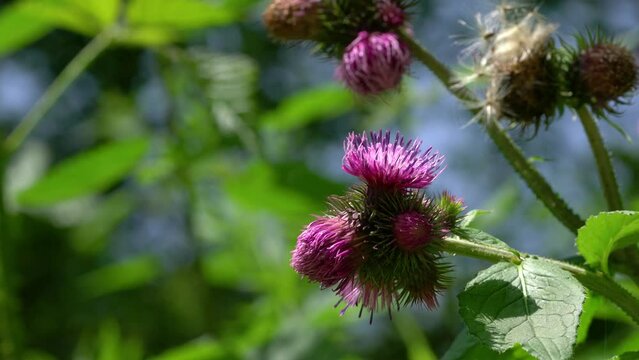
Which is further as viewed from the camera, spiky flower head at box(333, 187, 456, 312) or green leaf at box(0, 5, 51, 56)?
green leaf at box(0, 5, 51, 56)

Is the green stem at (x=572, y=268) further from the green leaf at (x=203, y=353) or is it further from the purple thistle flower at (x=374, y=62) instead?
the green leaf at (x=203, y=353)

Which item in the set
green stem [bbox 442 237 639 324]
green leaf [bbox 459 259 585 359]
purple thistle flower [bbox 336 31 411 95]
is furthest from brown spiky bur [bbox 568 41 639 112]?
green leaf [bbox 459 259 585 359]

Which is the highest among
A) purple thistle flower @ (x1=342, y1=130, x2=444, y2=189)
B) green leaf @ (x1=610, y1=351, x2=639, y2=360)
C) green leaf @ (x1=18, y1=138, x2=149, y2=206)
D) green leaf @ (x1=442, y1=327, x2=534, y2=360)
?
purple thistle flower @ (x1=342, y1=130, x2=444, y2=189)

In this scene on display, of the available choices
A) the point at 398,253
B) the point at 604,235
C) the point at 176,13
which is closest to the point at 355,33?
the point at 398,253

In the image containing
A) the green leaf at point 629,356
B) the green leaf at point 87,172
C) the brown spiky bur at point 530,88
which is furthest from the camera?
the green leaf at point 87,172

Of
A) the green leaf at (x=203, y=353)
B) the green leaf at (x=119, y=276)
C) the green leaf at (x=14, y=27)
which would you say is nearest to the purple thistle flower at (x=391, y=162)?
the green leaf at (x=203, y=353)

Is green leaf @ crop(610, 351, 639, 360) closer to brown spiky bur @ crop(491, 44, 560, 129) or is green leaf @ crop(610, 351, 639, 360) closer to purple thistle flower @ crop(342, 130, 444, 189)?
purple thistle flower @ crop(342, 130, 444, 189)
